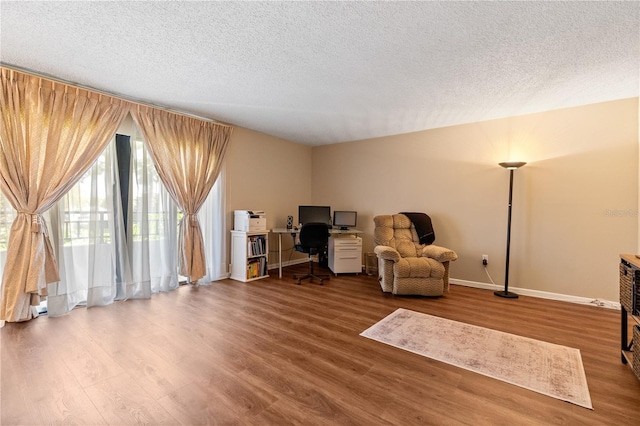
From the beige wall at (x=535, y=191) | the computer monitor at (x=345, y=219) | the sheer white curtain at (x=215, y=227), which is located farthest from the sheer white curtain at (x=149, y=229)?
the beige wall at (x=535, y=191)

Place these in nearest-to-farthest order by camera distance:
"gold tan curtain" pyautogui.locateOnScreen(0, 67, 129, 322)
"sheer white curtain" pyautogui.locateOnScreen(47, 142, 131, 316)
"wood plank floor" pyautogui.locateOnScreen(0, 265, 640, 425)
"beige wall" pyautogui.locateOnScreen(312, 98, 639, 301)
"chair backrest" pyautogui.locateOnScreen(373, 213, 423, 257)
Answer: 1. "wood plank floor" pyautogui.locateOnScreen(0, 265, 640, 425)
2. "gold tan curtain" pyautogui.locateOnScreen(0, 67, 129, 322)
3. "sheer white curtain" pyautogui.locateOnScreen(47, 142, 131, 316)
4. "beige wall" pyautogui.locateOnScreen(312, 98, 639, 301)
5. "chair backrest" pyautogui.locateOnScreen(373, 213, 423, 257)

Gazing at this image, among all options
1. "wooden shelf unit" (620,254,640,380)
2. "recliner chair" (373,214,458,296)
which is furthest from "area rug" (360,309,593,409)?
"recliner chair" (373,214,458,296)

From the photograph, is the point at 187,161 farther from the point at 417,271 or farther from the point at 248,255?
the point at 417,271

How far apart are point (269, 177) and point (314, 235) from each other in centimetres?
158

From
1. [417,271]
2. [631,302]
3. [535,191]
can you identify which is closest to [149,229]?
[417,271]

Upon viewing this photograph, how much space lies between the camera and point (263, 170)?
499cm

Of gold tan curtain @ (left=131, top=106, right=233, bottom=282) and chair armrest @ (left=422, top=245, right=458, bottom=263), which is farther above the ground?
gold tan curtain @ (left=131, top=106, right=233, bottom=282)

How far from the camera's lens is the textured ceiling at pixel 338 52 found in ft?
5.93

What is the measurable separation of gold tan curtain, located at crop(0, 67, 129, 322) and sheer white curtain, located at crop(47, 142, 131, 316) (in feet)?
0.42

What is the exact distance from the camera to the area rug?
182 centimetres

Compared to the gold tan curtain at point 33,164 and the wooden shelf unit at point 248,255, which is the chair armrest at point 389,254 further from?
the gold tan curtain at point 33,164

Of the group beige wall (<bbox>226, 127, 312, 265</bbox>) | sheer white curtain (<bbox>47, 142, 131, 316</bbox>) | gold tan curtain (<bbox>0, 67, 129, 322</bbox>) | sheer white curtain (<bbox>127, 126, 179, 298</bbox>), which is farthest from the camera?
beige wall (<bbox>226, 127, 312, 265</bbox>)

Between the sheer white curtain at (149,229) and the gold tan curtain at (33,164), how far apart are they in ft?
1.86

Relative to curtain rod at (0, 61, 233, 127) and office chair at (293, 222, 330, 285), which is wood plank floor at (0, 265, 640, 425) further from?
curtain rod at (0, 61, 233, 127)
